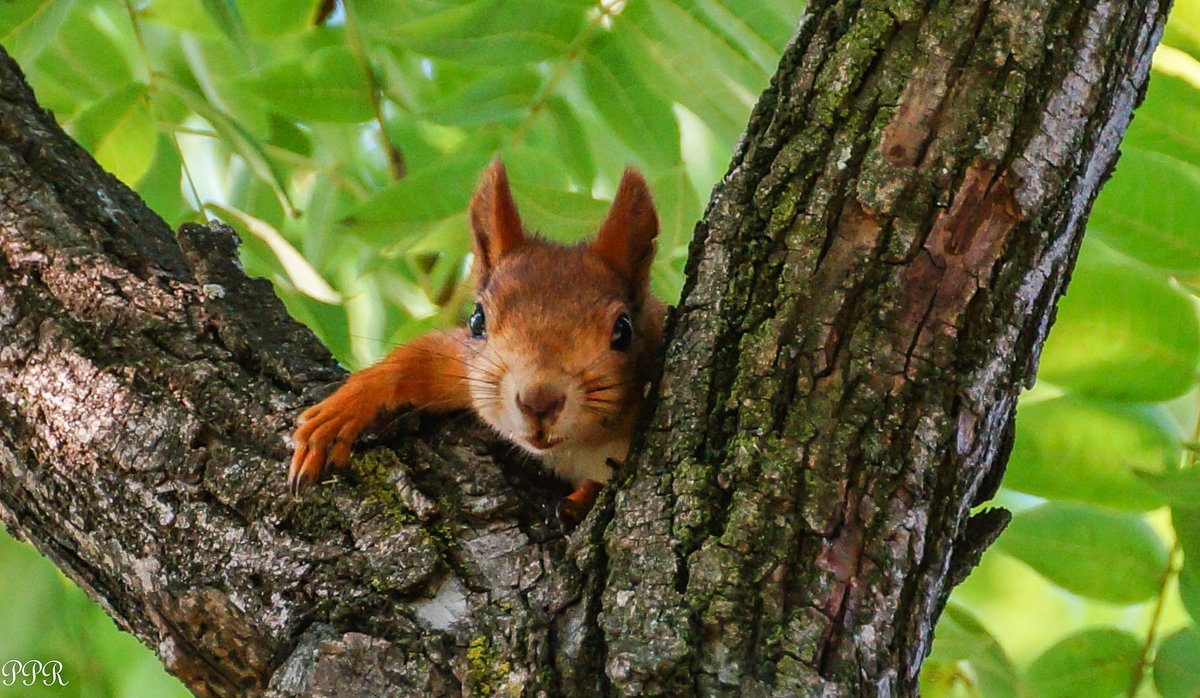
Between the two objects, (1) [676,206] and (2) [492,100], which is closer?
(1) [676,206]

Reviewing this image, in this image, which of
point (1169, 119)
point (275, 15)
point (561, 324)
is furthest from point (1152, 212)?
point (275, 15)

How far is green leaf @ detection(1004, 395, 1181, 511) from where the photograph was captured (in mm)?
2297

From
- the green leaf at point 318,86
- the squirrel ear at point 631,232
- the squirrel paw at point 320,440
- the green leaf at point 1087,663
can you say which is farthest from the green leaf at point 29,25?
the green leaf at point 1087,663

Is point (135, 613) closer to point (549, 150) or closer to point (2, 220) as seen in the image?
point (2, 220)

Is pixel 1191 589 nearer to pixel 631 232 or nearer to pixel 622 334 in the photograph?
pixel 622 334

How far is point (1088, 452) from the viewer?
Answer: 91.1 inches

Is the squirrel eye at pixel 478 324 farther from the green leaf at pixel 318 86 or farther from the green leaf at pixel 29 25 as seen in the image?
the green leaf at pixel 29 25

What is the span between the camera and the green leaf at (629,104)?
2.66 metres

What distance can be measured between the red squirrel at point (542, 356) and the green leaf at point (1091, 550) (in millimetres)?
829

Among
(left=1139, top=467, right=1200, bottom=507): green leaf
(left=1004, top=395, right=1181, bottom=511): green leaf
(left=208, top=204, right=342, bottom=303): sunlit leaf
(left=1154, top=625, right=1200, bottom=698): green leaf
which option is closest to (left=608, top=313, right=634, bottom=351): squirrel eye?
(left=1004, top=395, right=1181, bottom=511): green leaf

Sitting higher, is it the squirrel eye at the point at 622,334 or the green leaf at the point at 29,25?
the green leaf at the point at 29,25

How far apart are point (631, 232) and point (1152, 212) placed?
41.5 inches

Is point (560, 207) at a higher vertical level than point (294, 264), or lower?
lower

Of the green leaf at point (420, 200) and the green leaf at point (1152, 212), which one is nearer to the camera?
the green leaf at point (1152, 212)
